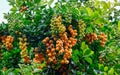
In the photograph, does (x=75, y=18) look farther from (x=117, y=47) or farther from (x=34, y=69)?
(x=34, y=69)

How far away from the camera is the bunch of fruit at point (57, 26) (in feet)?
14.1

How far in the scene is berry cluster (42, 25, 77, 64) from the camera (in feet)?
13.9

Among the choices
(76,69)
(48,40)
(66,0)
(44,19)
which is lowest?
(76,69)

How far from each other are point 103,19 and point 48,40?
2.40 feet

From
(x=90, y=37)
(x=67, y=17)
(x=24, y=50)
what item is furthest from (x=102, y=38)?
(x=24, y=50)

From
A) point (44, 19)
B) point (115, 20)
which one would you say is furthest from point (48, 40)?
point (115, 20)

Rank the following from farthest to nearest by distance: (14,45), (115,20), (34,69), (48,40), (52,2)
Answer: (115,20) → (52,2) → (14,45) → (48,40) → (34,69)

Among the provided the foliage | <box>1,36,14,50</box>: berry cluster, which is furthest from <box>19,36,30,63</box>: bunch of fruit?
<box>1,36,14,50</box>: berry cluster

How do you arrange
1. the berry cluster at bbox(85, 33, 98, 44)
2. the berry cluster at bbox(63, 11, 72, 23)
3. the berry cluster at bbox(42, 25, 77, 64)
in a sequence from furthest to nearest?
the berry cluster at bbox(85, 33, 98, 44)
the berry cluster at bbox(63, 11, 72, 23)
the berry cluster at bbox(42, 25, 77, 64)

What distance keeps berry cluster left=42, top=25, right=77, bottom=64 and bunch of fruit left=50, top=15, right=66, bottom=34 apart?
6 centimetres

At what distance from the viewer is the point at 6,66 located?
489 cm

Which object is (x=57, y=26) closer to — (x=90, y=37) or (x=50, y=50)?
(x=50, y=50)

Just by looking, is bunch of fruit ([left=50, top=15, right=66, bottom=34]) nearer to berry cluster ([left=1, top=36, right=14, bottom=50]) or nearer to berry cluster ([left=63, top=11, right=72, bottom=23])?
berry cluster ([left=63, top=11, right=72, bottom=23])

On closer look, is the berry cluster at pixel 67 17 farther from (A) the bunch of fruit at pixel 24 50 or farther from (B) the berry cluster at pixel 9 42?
(B) the berry cluster at pixel 9 42
